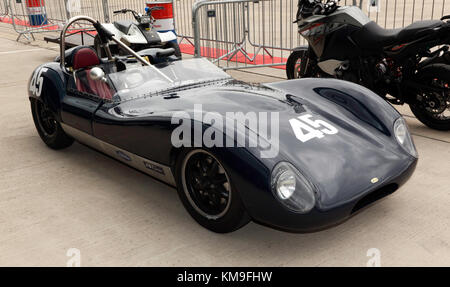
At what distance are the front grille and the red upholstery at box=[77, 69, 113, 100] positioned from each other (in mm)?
2095

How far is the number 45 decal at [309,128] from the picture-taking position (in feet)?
9.62

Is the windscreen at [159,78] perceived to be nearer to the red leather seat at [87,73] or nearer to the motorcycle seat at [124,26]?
the red leather seat at [87,73]

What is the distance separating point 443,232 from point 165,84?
89.9 inches

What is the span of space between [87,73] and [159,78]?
2.28 feet

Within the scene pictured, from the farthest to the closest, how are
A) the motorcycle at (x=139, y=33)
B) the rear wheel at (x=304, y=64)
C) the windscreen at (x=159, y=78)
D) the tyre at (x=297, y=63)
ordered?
the motorcycle at (x=139, y=33) < the tyre at (x=297, y=63) < the rear wheel at (x=304, y=64) < the windscreen at (x=159, y=78)

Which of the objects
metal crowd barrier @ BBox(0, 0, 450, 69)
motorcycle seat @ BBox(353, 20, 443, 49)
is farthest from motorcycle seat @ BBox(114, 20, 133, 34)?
motorcycle seat @ BBox(353, 20, 443, 49)

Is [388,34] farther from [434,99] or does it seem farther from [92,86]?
[92,86]

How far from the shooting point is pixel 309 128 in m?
3.03

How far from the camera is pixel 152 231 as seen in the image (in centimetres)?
310

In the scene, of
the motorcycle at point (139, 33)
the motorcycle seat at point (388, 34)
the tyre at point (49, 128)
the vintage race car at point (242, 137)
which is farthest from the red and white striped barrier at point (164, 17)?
the vintage race car at point (242, 137)

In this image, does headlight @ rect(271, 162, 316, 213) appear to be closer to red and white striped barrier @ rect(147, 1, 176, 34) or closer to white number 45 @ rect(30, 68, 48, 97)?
white number 45 @ rect(30, 68, 48, 97)

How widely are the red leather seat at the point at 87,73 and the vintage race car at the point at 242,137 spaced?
1cm

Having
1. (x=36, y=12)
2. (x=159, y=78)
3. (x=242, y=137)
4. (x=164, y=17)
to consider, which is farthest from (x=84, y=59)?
(x=36, y=12)
